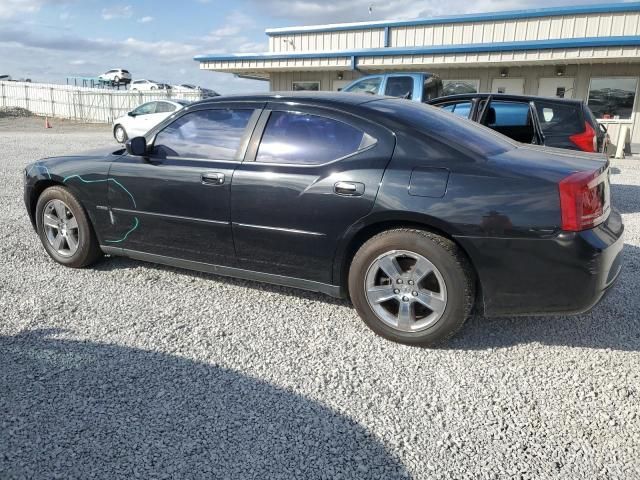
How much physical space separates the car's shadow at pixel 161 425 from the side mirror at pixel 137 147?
1.66 meters

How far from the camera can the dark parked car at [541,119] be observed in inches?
264

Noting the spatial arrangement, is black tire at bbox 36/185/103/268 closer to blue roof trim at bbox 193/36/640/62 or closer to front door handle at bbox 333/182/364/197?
front door handle at bbox 333/182/364/197

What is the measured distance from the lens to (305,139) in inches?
138

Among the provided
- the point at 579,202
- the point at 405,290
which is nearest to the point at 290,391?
A: the point at 405,290

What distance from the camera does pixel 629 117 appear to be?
16.6m

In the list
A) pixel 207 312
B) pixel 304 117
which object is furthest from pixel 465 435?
pixel 304 117

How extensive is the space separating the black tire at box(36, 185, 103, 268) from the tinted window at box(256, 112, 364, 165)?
181 centimetres

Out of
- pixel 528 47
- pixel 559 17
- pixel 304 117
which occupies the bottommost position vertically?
pixel 304 117

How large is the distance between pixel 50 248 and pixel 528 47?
50.6 ft

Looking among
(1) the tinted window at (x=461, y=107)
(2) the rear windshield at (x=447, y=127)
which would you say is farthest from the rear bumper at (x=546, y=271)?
(1) the tinted window at (x=461, y=107)

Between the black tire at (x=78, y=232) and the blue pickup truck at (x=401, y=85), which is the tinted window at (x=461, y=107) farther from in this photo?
the black tire at (x=78, y=232)

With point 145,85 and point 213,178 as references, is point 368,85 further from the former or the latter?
point 145,85

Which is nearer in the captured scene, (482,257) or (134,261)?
(482,257)

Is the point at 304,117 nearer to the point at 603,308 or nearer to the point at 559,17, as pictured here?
the point at 603,308
